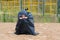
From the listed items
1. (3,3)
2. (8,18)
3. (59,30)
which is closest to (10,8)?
(3,3)

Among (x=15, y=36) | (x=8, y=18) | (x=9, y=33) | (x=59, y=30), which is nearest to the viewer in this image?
(x=15, y=36)

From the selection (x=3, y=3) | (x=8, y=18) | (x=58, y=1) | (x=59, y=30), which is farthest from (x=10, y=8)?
(x=59, y=30)

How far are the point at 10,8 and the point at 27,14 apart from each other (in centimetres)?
638

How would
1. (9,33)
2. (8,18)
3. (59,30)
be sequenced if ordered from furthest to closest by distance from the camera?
1. (8,18)
2. (59,30)
3. (9,33)

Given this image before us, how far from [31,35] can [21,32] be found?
398 millimetres

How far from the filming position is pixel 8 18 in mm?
14523

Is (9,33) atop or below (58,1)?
below

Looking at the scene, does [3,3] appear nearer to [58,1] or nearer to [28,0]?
[28,0]

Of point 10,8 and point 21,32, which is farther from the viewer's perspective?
point 10,8

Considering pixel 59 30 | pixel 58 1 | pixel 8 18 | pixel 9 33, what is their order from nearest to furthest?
pixel 9 33 < pixel 59 30 < pixel 8 18 < pixel 58 1

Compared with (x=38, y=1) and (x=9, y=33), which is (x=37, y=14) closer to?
(x=38, y=1)

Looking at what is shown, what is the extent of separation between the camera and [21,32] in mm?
9727

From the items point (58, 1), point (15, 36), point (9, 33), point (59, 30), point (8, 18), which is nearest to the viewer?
point (15, 36)

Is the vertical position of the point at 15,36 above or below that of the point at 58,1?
below
